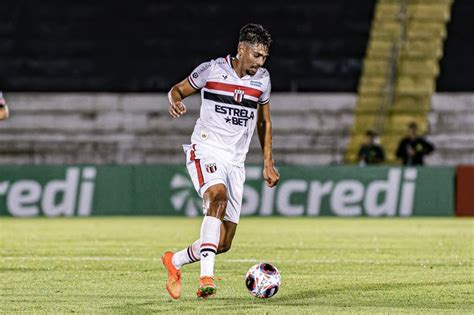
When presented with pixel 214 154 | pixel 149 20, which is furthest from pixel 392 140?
pixel 214 154

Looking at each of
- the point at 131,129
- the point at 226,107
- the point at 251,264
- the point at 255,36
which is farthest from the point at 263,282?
the point at 131,129

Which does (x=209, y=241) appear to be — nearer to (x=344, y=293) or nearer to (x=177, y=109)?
(x=177, y=109)

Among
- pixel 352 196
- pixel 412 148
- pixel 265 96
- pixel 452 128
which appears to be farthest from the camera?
pixel 452 128

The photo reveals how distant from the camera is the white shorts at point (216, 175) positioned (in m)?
8.20

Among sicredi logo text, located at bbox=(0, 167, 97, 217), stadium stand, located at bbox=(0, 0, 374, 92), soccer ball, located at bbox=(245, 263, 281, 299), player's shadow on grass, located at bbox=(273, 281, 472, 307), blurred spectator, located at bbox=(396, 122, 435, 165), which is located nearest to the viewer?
player's shadow on grass, located at bbox=(273, 281, 472, 307)

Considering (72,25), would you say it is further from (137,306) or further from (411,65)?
(137,306)

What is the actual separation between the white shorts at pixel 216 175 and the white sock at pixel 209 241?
0.25 meters

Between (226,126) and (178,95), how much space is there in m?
0.42

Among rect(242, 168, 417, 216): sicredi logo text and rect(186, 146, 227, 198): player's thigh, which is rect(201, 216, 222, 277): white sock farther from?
rect(242, 168, 417, 216): sicredi logo text

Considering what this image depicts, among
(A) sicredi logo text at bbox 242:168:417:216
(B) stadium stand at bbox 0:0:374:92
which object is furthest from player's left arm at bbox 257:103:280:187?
(B) stadium stand at bbox 0:0:374:92

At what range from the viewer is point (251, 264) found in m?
11.2

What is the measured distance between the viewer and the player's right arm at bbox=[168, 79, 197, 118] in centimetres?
812

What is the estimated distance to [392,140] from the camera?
2503 cm

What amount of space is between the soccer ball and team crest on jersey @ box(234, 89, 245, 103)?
1.25 m
